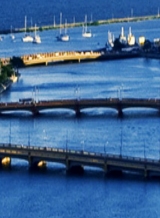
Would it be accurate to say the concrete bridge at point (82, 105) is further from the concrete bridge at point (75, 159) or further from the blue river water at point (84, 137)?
the concrete bridge at point (75, 159)

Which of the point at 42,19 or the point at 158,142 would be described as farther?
the point at 42,19

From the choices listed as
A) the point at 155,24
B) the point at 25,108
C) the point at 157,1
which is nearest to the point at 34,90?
the point at 25,108

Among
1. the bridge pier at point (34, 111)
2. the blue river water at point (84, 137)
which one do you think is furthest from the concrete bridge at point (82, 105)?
the blue river water at point (84, 137)

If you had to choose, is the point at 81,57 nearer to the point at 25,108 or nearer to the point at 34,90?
the point at 34,90

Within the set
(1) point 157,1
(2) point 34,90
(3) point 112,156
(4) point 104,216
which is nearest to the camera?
(4) point 104,216

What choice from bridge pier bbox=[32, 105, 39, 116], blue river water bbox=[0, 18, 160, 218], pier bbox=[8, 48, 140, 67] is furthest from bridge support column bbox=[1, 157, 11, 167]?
pier bbox=[8, 48, 140, 67]

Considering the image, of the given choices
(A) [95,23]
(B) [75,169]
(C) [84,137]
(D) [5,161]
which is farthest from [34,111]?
(A) [95,23]

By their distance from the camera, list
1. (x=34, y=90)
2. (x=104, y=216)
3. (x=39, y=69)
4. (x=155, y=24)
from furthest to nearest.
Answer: (x=155, y=24)
(x=39, y=69)
(x=34, y=90)
(x=104, y=216)
